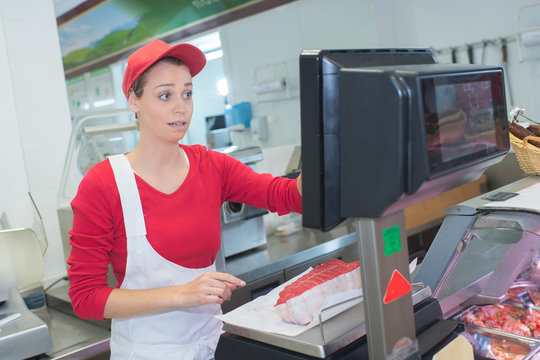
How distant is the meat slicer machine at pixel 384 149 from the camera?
0.76m

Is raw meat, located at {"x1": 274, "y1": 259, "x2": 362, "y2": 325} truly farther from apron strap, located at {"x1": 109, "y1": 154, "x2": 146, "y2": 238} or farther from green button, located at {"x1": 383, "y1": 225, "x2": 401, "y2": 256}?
apron strap, located at {"x1": 109, "y1": 154, "x2": 146, "y2": 238}

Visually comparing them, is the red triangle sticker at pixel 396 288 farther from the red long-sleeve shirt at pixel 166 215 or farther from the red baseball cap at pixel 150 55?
the red baseball cap at pixel 150 55

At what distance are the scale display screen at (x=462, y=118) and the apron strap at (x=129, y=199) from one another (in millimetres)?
884

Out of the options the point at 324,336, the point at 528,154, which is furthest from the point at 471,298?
the point at 324,336

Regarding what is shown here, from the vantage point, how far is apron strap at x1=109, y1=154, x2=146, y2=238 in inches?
55.8

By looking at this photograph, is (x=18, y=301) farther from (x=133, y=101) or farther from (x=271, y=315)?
(x=271, y=315)

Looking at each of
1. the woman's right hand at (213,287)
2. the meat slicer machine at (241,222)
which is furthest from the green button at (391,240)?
the meat slicer machine at (241,222)

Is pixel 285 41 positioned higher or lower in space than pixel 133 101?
higher

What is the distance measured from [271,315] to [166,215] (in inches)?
19.8

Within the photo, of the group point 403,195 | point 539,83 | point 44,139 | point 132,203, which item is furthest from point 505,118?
point 539,83

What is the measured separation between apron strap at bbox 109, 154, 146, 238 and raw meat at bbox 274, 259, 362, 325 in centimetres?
49

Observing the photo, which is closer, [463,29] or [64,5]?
[64,5]

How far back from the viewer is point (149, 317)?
152cm

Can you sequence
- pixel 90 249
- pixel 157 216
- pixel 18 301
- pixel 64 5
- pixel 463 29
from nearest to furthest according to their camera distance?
pixel 90 249 < pixel 157 216 < pixel 18 301 < pixel 64 5 < pixel 463 29
